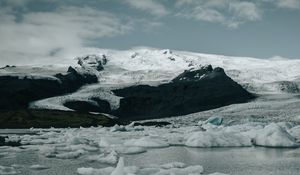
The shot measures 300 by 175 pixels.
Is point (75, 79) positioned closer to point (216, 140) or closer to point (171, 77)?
point (171, 77)

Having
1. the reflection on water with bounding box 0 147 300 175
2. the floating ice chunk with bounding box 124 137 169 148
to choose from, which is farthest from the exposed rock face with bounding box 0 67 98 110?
the reflection on water with bounding box 0 147 300 175

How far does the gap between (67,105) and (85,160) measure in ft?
283

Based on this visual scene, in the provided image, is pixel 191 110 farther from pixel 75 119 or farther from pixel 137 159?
pixel 137 159

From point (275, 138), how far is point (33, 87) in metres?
98.0

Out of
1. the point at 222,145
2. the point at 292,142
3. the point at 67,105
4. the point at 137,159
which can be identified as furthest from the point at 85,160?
the point at 67,105

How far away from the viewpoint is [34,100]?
11425 cm

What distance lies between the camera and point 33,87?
121 m

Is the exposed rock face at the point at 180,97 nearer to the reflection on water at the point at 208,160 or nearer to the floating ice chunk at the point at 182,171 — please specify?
the reflection on water at the point at 208,160

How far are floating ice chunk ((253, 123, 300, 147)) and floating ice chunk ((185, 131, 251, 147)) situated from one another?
962 mm

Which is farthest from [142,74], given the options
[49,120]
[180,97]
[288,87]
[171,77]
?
[49,120]

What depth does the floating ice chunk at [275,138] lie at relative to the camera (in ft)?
105

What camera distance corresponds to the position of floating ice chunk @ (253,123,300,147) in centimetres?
3203

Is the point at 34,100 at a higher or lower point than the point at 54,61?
lower

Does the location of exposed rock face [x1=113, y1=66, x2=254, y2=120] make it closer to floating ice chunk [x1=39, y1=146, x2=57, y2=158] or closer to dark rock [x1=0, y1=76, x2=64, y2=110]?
dark rock [x1=0, y1=76, x2=64, y2=110]
